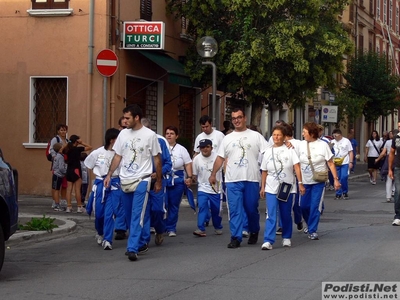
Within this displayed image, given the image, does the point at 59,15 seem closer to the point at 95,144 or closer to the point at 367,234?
the point at 95,144

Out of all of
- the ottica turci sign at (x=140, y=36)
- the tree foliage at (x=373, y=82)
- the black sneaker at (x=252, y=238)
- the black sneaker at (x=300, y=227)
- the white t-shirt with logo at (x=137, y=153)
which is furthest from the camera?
the tree foliage at (x=373, y=82)

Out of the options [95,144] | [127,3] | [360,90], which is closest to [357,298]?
[95,144]

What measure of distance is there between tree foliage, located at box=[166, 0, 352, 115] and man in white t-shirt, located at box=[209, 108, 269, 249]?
39.1 feet

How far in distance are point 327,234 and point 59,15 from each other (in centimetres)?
1091

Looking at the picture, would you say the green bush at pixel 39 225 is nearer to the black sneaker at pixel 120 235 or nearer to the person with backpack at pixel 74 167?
the black sneaker at pixel 120 235

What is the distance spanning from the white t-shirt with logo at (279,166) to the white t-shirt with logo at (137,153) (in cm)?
177

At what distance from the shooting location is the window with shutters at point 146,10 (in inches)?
961

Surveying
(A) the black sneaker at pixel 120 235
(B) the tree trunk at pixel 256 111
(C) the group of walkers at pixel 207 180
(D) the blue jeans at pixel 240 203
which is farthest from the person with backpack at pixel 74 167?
(B) the tree trunk at pixel 256 111

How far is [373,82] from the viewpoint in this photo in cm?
4672

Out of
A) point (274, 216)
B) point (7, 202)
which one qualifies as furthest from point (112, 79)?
point (7, 202)

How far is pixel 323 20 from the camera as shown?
1052 inches

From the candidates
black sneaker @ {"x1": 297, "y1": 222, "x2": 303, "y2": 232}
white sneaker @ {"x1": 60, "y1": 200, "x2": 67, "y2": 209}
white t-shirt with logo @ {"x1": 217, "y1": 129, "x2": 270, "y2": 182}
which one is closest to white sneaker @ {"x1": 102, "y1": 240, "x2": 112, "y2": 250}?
white t-shirt with logo @ {"x1": 217, "y1": 129, "x2": 270, "y2": 182}

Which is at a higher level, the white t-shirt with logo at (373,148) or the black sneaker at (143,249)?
the white t-shirt with logo at (373,148)

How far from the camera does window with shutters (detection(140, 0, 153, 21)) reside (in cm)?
2442
